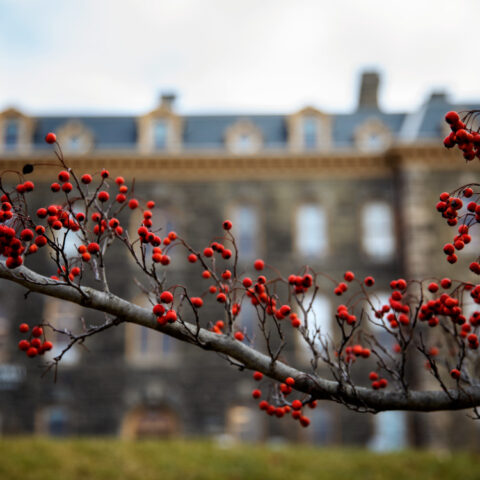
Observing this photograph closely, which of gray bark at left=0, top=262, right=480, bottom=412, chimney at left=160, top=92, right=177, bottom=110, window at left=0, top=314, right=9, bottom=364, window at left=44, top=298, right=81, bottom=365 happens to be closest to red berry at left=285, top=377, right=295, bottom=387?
gray bark at left=0, top=262, right=480, bottom=412

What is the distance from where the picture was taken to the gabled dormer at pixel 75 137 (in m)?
22.9

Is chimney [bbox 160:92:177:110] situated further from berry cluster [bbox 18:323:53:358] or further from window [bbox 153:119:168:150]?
berry cluster [bbox 18:323:53:358]

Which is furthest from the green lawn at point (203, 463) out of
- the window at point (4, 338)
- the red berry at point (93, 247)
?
the red berry at point (93, 247)

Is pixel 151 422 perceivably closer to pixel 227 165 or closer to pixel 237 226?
pixel 237 226

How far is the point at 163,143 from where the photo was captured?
22859 mm

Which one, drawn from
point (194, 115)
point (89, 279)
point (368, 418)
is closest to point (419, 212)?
point (368, 418)

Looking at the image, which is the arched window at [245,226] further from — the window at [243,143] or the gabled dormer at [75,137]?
the gabled dormer at [75,137]

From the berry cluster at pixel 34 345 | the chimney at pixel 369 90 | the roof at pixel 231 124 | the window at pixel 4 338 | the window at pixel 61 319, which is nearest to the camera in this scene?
the berry cluster at pixel 34 345

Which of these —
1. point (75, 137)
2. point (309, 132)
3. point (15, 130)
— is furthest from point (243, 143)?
point (15, 130)

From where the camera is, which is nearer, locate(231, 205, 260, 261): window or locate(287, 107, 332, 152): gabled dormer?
locate(231, 205, 260, 261): window

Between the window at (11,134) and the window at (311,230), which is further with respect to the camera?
the window at (11,134)

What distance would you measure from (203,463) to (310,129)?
13178 millimetres

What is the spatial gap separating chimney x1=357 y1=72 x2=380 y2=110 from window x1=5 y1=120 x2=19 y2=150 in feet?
48.0

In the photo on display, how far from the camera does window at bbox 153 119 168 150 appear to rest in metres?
22.8
